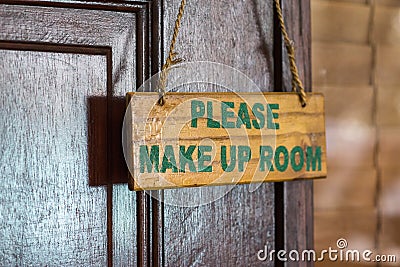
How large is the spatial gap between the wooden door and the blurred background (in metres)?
0.92

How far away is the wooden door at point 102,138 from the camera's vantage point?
674mm

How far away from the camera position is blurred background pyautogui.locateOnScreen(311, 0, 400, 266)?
1.68 meters

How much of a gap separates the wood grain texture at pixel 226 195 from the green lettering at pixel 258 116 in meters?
0.08

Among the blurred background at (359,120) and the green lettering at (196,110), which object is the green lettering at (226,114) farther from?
the blurred background at (359,120)

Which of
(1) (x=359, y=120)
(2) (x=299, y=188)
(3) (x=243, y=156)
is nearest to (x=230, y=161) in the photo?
(3) (x=243, y=156)

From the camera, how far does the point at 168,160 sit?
67 cm

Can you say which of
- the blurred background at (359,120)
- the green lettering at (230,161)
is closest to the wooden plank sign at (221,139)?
the green lettering at (230,161)

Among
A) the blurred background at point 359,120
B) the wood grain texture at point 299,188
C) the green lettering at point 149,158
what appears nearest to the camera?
the green lettering at point 149,158

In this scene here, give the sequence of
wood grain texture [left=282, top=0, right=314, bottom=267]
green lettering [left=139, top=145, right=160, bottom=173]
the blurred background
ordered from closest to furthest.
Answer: green lettering [left=139, top=145, right=160, bottom=173]
wood grain texture [left=282, top=0, right=314, bottom=267]
the blurred background

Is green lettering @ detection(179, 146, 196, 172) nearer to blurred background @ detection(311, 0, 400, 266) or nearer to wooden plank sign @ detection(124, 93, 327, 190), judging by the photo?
wooden plank sign @ detection(124, 93, 327, 190)

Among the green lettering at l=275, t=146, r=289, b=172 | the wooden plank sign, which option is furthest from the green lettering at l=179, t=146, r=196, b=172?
the green lettering at l=275, t=146, r=289, b=172

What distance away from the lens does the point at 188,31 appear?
75cm

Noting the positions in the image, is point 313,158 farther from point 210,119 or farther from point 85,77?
point 85,77

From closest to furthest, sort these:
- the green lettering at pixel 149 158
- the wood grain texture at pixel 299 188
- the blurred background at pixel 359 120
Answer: the green lettering at pixel 149 158 < the wood grain texture at pixel 299 188 < the blurred background at pixel 359 120
